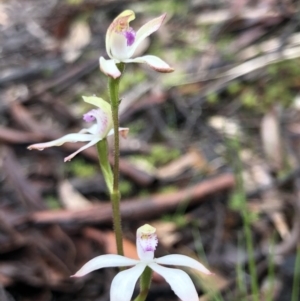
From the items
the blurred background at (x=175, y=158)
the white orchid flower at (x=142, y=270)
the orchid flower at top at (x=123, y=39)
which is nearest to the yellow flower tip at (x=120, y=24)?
the orchid flower at top at (x=123, y=39)

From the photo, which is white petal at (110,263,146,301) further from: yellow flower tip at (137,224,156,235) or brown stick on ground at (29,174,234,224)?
brown stick on ground at (29,174,234,224)

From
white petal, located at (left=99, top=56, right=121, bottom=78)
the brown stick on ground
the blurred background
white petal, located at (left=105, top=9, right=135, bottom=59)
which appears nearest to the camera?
white petal, located at (left=99, top=56, right=121, bottom=78)

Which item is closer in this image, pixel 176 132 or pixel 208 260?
pixel 208 260

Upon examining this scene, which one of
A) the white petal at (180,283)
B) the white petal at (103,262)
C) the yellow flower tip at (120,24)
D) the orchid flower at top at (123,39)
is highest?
the yellow flower tip at (120,24)

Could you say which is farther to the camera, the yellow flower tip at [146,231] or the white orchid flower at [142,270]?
the yellow flower tip at [146,231]

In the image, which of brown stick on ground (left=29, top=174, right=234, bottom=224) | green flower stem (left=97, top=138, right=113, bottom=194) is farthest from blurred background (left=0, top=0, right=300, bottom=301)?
green flower stem (left=97, top=138, right=113, bottom=194)

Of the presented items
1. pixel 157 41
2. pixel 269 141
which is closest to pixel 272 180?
pixel 269 141

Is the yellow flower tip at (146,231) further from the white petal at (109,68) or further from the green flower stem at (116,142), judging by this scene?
the white petal at (109,68)

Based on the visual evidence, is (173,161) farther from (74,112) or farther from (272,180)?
(74,112)

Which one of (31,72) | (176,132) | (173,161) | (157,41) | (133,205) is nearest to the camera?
(133,205)
